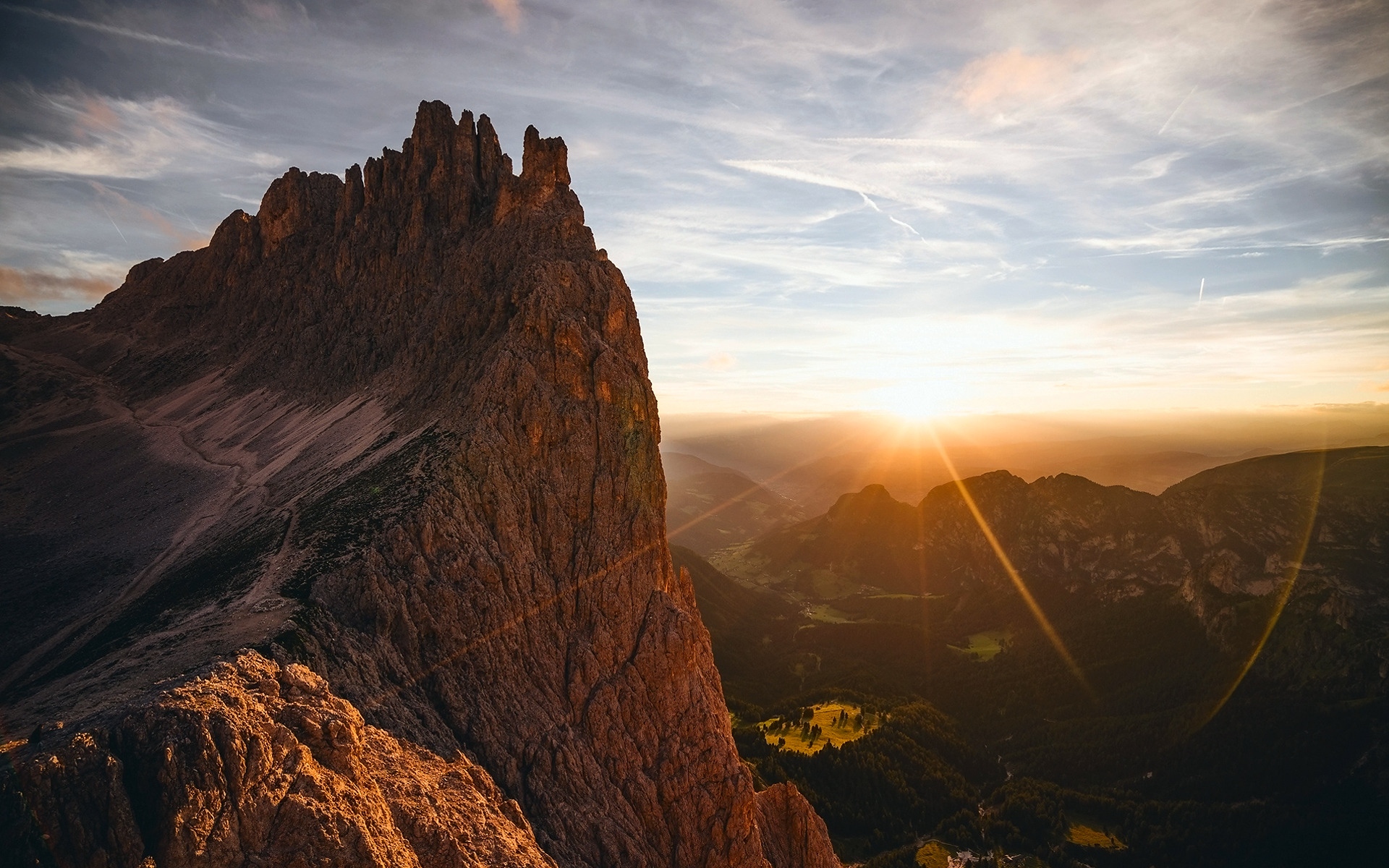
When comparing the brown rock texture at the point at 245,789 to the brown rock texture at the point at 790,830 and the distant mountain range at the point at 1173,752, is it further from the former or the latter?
the distant mountain range at the point at 1173,752

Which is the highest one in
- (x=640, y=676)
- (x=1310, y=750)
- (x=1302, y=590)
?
(x=640, y=676)

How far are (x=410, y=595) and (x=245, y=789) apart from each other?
2455cm

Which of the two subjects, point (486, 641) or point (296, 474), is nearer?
point (486, 641)

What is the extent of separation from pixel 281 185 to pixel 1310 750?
26271 cm

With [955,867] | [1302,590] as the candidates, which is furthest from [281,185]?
[1302,590]

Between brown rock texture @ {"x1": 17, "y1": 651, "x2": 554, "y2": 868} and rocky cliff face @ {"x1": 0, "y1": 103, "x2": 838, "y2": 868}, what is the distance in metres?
0.13

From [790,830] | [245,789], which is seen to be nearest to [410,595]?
[245,789]

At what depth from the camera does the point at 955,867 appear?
12188cm

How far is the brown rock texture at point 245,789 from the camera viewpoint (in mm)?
29625

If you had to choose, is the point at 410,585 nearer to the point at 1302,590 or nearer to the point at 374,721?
the point at 374,721

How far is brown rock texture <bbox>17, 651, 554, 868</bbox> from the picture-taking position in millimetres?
29625

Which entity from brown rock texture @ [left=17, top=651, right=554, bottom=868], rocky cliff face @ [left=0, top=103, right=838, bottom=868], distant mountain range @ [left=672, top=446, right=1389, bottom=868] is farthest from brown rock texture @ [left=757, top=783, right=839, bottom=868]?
distant mountain range @ [left=672, top=446, right=1389, bottom=868]

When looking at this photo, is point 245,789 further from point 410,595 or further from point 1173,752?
point 1173,752

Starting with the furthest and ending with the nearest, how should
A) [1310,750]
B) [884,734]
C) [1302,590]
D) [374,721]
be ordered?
[1302,590]
[884,734]
[1310,750]
[374,721]
